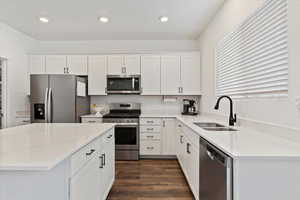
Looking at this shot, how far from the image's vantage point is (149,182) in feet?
10.6

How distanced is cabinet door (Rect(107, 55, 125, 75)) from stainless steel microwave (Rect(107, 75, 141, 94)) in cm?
11

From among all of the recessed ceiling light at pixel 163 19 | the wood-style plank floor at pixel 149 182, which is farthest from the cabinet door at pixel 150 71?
the wood-style plank floor at pixel 149 182

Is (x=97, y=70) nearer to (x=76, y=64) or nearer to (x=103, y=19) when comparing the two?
(x=76, y=64)

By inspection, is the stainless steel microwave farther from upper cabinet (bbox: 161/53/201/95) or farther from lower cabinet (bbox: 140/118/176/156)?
lower cabinet (bbox: 140/118/176/156)

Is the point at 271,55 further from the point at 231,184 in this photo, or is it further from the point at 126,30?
the point at 126,30

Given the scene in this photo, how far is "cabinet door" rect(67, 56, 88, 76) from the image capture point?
4711 millimetres

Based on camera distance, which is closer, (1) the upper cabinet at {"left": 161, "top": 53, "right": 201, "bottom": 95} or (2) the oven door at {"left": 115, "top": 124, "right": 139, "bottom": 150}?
(2) the oven door at {"left": 115, "top": 124, "right": 139, "bottom": 150}

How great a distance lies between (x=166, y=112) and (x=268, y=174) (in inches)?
148

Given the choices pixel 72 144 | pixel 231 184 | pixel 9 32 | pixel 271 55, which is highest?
pixel 9 32

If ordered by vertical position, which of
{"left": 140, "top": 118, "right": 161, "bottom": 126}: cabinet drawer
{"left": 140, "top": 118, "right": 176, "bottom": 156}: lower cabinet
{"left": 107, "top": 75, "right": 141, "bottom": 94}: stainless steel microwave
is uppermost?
{"left": 107, "top": 75, "right": 141, "bottom": 94}: stainless steel microwave

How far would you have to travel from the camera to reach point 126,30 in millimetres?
4344

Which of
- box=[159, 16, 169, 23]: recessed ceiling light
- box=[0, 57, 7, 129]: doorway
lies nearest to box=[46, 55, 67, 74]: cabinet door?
box=[0, 57, 7, 129]: doorway

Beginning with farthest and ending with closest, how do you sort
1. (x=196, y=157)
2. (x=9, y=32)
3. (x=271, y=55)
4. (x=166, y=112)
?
(x=166, y=112)
(x=9, y=32)
(x=196, y=157)
(x=271, y=55)

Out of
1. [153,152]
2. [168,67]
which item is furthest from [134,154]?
[168,67]
